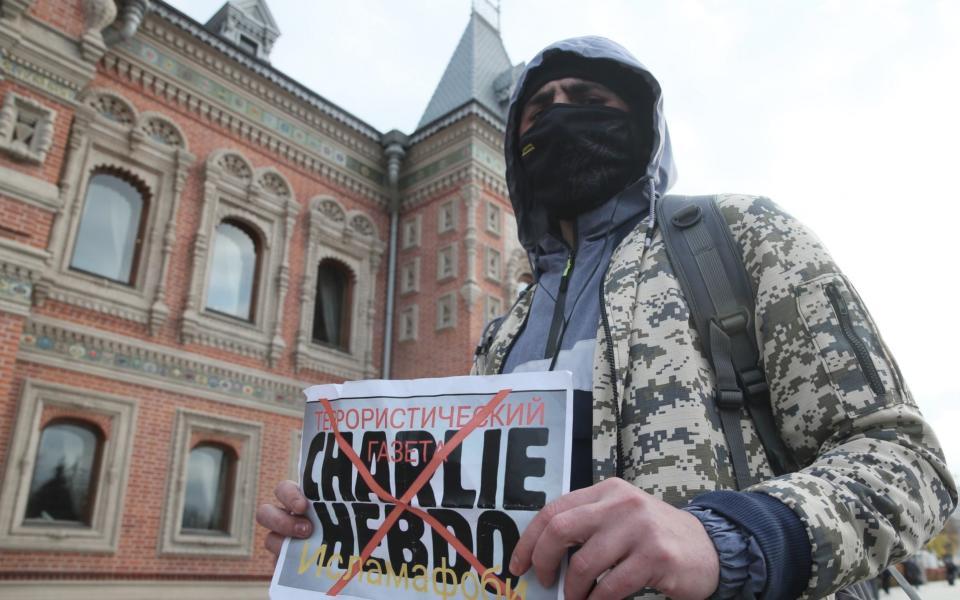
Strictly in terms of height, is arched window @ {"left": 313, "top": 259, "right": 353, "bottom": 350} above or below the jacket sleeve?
above

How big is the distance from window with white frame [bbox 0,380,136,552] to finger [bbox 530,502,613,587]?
8670 millimetres

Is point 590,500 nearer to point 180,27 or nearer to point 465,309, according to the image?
point 465,309

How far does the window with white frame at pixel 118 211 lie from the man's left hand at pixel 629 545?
9221 millimetres

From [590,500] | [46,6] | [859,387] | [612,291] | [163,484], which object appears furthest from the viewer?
[163,484]

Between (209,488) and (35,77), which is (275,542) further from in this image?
(209,488)

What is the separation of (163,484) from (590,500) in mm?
9255

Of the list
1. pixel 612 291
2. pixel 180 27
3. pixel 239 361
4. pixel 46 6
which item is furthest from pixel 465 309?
pixel 612 291

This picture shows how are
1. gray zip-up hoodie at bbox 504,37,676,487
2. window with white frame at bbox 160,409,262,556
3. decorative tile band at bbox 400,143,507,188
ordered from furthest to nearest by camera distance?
decorative tile band at bbox 400,143,507,188, window with white frame at bbox 160,409,262,556, gray zip-up hoodie at bbox 504,37,676,487

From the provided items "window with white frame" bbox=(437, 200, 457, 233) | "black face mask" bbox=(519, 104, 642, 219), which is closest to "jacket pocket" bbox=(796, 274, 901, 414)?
"black face mask" bbox=(519, 104, 642, 219)

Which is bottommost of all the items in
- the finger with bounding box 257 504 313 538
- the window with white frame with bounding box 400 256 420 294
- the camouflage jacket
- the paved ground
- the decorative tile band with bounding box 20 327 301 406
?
the paved ground

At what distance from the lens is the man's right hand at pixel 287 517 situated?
146 centimetres

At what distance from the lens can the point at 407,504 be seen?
128cm

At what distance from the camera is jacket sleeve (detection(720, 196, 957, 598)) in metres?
0.94

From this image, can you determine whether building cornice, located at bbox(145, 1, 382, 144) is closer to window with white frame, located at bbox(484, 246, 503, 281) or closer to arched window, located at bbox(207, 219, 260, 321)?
arched window, located at bbox(207, 219, 260, 321)
